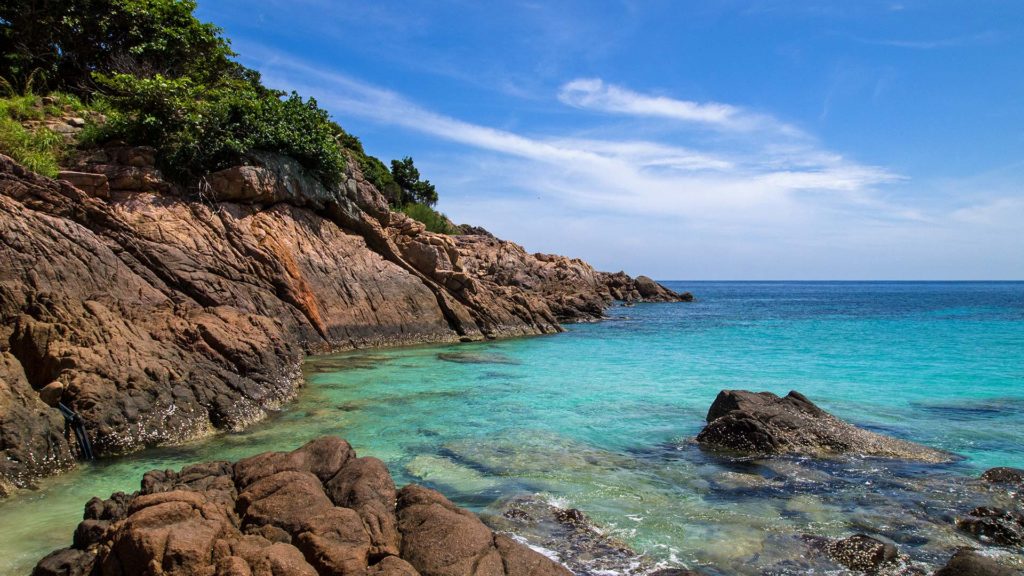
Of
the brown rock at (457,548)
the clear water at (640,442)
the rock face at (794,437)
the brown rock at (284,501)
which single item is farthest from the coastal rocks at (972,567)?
the brown rock at (284,501)

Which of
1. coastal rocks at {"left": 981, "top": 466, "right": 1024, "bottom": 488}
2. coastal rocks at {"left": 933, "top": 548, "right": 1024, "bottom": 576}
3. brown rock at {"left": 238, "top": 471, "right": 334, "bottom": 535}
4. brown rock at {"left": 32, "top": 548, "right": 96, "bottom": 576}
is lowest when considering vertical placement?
coastal rocks at {"left": 981, "top": 466, "right": 1024, "bottom": 488}

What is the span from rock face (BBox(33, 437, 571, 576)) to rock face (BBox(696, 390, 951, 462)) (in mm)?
6172

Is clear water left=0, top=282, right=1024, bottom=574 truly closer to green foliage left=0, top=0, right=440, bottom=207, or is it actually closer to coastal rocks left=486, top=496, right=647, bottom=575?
coastal rocks left=486, top=496, right=647, bottom=575

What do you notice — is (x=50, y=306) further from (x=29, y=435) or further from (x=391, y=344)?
(x=391, y=344)

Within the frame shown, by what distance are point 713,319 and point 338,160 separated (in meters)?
32.4

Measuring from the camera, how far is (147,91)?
1911 cm

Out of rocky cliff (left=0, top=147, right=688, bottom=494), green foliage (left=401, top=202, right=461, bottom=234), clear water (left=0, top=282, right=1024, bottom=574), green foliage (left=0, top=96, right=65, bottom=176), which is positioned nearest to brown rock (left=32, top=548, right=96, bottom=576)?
clear water (left=0, top=282, right=1024, bottom=574)

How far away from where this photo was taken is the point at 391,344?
74.7 feet

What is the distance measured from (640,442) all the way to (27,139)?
59.9 feet

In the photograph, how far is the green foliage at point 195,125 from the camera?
19172mm

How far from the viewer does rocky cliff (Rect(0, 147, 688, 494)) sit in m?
9.25

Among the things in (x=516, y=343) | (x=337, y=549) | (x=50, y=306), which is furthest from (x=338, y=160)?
(x=337, y=549)

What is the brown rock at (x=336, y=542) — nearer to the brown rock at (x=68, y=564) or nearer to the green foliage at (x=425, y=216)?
the brown rock at (x=68, y=564)

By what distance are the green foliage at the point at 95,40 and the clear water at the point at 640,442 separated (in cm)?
1436
